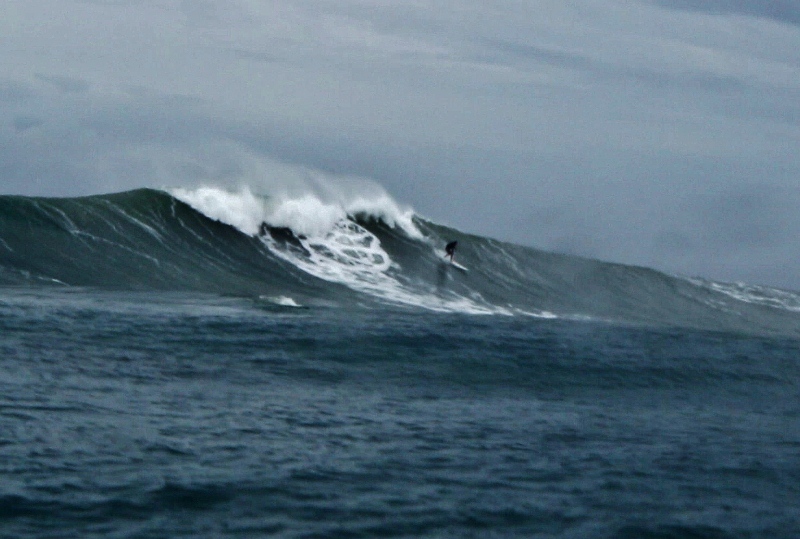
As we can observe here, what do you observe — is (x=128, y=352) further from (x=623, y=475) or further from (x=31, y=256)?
(x=31, y=256)

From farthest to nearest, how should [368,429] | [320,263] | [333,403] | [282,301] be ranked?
1. [320,263]
2. [282,301]
3. [333,403]
4. [368,429]

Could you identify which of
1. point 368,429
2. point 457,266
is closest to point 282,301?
point 457,266

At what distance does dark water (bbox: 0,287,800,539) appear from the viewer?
808cm

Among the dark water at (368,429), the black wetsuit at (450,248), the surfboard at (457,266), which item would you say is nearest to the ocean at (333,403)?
the dark water at (368,429)

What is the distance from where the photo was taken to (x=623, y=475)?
9625 mm

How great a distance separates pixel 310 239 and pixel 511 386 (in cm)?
1478

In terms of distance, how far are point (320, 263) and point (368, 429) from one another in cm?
1549

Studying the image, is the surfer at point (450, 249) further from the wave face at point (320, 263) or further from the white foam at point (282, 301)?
the white foam at point (282, 301)

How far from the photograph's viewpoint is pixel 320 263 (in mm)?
26141

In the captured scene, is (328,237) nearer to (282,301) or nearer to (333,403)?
(282,301)

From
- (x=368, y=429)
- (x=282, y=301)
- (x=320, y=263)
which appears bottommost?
(x=368, y=429)

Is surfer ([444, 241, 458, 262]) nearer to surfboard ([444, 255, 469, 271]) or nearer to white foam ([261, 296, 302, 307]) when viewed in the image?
surfboard ([444, 255, 469, 271])

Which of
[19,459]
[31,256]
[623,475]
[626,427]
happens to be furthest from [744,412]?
[31,256]

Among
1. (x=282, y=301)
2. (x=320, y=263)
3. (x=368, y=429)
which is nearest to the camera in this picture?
(x=368, y=429)
